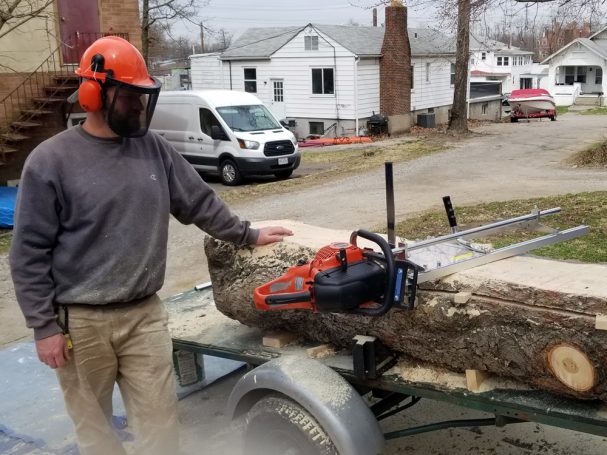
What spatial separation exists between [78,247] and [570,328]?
211 cm

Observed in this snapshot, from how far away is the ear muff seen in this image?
2.93m

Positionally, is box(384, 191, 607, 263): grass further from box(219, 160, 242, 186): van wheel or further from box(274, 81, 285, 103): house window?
box(274, 81, 285, 103): house window

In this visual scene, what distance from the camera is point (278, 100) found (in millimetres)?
30797

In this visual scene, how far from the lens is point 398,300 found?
2973 millimetres

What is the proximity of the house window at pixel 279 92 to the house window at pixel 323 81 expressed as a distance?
6.03 ft

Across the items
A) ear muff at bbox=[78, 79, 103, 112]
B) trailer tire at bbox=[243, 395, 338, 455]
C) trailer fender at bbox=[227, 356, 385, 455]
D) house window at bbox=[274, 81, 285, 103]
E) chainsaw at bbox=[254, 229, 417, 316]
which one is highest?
house window at bbox=[274, 81, 285, 103]

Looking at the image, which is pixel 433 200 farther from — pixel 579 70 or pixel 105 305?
pixel 579 70

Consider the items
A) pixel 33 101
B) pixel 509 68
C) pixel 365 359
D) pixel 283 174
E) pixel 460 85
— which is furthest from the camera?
pixel 509 68

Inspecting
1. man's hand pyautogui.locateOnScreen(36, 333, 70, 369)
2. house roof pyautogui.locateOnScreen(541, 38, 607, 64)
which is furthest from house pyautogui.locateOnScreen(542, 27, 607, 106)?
man's hand pyautogui.locateOnScreen(36, 333, 70, 369)

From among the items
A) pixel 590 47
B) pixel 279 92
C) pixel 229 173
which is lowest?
pixel 229 173

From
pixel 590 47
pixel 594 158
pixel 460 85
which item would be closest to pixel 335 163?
pixel 594 158

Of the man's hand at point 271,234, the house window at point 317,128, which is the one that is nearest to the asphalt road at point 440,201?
the man's hand at point 271,234

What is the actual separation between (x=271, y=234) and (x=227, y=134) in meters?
12.9

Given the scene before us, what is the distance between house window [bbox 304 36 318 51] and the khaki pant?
26840 millimetres
